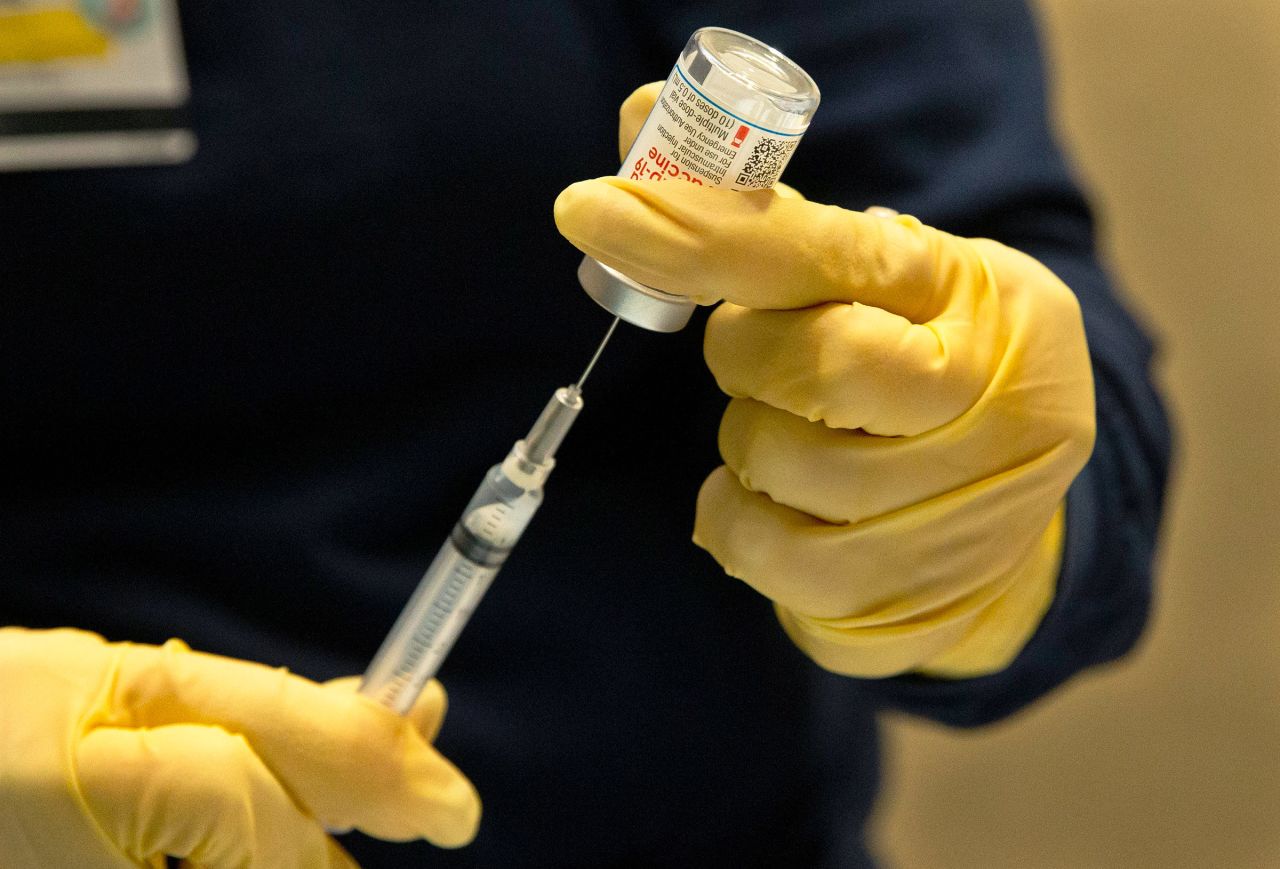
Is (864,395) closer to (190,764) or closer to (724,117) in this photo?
(724,117)

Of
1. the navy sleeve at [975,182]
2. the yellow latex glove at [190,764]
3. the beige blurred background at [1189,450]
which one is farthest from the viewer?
the beige blurred background at [1189,450]

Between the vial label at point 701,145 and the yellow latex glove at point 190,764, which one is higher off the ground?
the vial label at point 701,145

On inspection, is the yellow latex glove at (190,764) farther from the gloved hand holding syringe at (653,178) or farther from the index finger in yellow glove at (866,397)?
the index finger in yellow glove at (866,397)

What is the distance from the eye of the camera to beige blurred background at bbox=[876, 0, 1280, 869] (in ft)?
4.22

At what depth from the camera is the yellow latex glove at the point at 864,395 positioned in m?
0.48

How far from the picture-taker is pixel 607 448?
2.61ft

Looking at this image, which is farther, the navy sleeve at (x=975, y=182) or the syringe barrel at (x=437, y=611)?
the navy sleeve at (x=975, y=182)

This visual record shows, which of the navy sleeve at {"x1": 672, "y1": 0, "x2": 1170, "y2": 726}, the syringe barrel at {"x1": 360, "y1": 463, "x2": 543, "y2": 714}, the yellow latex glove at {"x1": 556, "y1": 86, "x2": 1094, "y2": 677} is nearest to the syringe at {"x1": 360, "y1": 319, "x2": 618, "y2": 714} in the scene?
the syringe barrel at {"x1": 360, "y1": 463, "x2": 543, "y2": 714}

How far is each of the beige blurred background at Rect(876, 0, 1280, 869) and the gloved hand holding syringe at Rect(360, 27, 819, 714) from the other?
38.0 inches

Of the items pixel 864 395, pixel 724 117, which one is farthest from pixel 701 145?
pixel 864 395

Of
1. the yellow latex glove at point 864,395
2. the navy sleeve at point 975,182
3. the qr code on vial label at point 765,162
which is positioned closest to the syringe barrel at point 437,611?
the yellow latex glove at point 864,395

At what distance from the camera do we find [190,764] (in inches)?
21.4

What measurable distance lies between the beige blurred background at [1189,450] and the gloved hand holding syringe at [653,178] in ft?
3.16

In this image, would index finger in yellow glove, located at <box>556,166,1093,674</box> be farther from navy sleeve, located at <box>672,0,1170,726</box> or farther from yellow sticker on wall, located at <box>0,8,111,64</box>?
yellow sticker on wall, located at <box>0,8,111,64</box>
